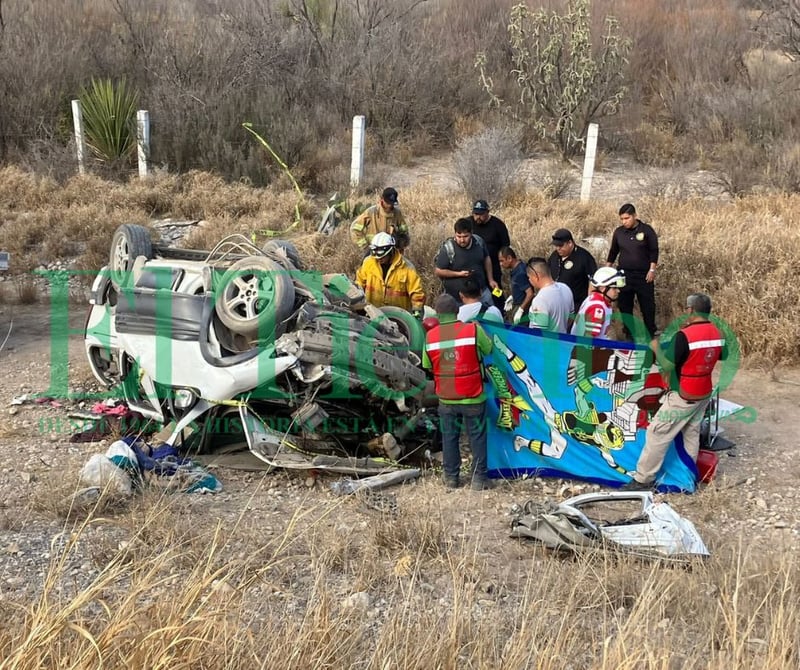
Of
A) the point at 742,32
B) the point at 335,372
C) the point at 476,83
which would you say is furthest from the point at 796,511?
the point at 742,32

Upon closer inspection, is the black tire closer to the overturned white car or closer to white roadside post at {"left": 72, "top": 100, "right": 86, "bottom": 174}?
the overturned white car

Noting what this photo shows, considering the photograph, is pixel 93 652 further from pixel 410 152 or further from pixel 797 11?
pixel 797 11

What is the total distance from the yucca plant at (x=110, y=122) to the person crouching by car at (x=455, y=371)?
12473 mm

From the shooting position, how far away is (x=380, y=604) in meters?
4.12

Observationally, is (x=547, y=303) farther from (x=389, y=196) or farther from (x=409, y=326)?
(x=389, y=196)

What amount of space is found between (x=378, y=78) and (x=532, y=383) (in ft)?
47.4

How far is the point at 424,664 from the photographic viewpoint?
118 inches

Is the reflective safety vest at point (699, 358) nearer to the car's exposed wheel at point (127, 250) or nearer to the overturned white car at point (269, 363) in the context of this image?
the overturned white car at point (269, 363)

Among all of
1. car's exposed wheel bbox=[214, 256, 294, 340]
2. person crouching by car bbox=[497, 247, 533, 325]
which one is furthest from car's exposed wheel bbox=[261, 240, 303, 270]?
person crouching by car bbox=[497, 247, 533, 325]

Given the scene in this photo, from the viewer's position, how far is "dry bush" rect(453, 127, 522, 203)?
1388cm

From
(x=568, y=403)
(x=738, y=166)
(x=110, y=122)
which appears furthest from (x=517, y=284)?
(x=110, y=122)

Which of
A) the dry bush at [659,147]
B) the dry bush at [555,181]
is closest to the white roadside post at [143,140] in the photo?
the dry bush at [555,181]

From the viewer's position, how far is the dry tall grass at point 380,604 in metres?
2.79

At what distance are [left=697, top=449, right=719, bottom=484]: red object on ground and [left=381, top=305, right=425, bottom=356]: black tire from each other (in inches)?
88.8
